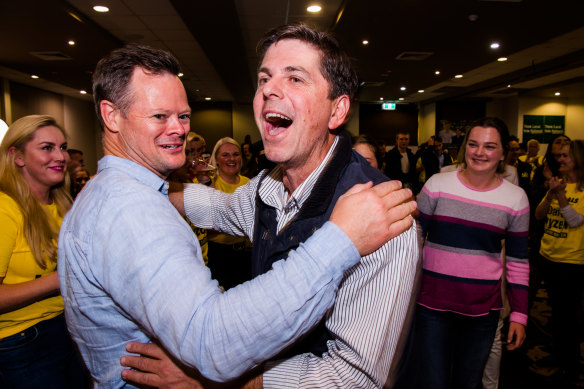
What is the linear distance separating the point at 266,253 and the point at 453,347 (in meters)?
1.69

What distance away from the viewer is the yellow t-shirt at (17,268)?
71.5 inches

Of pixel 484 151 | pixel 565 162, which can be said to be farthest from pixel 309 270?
pixel 565 162

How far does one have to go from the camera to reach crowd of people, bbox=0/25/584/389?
78 cm

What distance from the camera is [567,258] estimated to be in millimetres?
3127

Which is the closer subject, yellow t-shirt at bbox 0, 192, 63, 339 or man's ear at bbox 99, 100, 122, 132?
man's ear at bbox 99, 100, 122, 132

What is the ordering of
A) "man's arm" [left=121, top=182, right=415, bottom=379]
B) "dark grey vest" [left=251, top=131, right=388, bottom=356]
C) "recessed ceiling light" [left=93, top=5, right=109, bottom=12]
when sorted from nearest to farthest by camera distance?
"man's arm" [left=121, top=182, right=415, bottom=379] < "dark grey vest" [left=251, top=131, right=388, bottom=356] < "recessed ceiling light" [left=93, top=5, right=109, bottom=12]

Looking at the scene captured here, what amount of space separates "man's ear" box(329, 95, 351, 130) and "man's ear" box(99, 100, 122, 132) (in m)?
0.74

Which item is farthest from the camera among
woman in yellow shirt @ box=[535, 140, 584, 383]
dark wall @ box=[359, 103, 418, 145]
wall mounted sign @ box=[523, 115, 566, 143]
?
dark wall @ box=[359, 103, 418, 145]

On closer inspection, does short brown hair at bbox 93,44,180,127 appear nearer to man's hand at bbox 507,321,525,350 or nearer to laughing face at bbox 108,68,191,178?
laughing face at bbox 108,68,191,178

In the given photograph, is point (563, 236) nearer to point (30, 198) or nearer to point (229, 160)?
point (229, 160)

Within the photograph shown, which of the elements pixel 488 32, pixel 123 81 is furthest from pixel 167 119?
pixel 488 32

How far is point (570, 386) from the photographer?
9.48 ft

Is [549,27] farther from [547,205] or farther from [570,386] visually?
[570,386]

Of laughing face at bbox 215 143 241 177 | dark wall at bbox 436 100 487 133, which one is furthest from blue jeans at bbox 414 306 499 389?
dark wall at bbox 436 100 487 133
